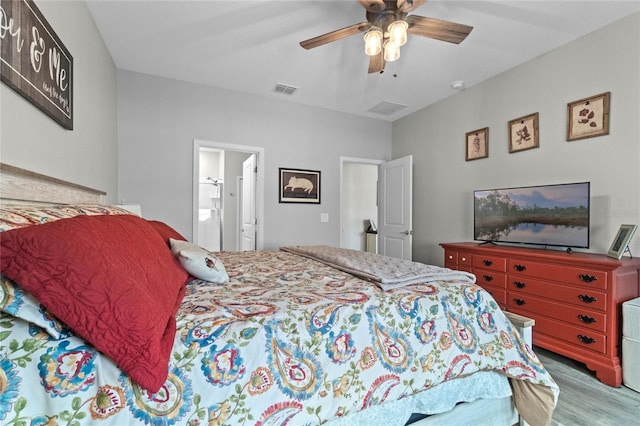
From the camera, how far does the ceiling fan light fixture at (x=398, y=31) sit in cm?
181

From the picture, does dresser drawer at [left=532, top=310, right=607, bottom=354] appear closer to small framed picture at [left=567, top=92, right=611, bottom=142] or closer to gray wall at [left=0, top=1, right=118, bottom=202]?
small framed picture at [left=567, top=92, right=611, bottom=142]

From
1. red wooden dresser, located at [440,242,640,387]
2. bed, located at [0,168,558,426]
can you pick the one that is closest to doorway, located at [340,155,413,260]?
red wooden dresser, located at [440,242,640,387]

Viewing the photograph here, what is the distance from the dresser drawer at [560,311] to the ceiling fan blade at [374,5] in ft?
8.32

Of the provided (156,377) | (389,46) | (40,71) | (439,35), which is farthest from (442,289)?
(40,71)

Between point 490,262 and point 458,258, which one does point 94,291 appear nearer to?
point 490,262

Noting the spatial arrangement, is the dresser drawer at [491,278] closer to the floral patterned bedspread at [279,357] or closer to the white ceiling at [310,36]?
the floral patterned bedspread at [279,357]

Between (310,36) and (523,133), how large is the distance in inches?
92.3

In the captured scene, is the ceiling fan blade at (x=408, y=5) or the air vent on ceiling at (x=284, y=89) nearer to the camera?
the ceiling fan blade at (x=408, y=5)

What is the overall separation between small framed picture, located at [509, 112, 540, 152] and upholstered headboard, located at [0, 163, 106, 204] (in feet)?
12.5

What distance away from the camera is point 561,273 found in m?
2.25

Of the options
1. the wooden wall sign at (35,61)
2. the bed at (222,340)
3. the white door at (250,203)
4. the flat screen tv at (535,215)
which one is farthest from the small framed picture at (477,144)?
the wooden wall sign at (35,61)

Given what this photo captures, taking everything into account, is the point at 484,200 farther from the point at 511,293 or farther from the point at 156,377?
the point at 156,377

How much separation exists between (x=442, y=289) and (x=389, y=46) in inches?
62.6

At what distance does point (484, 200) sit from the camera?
3152 millimetres
